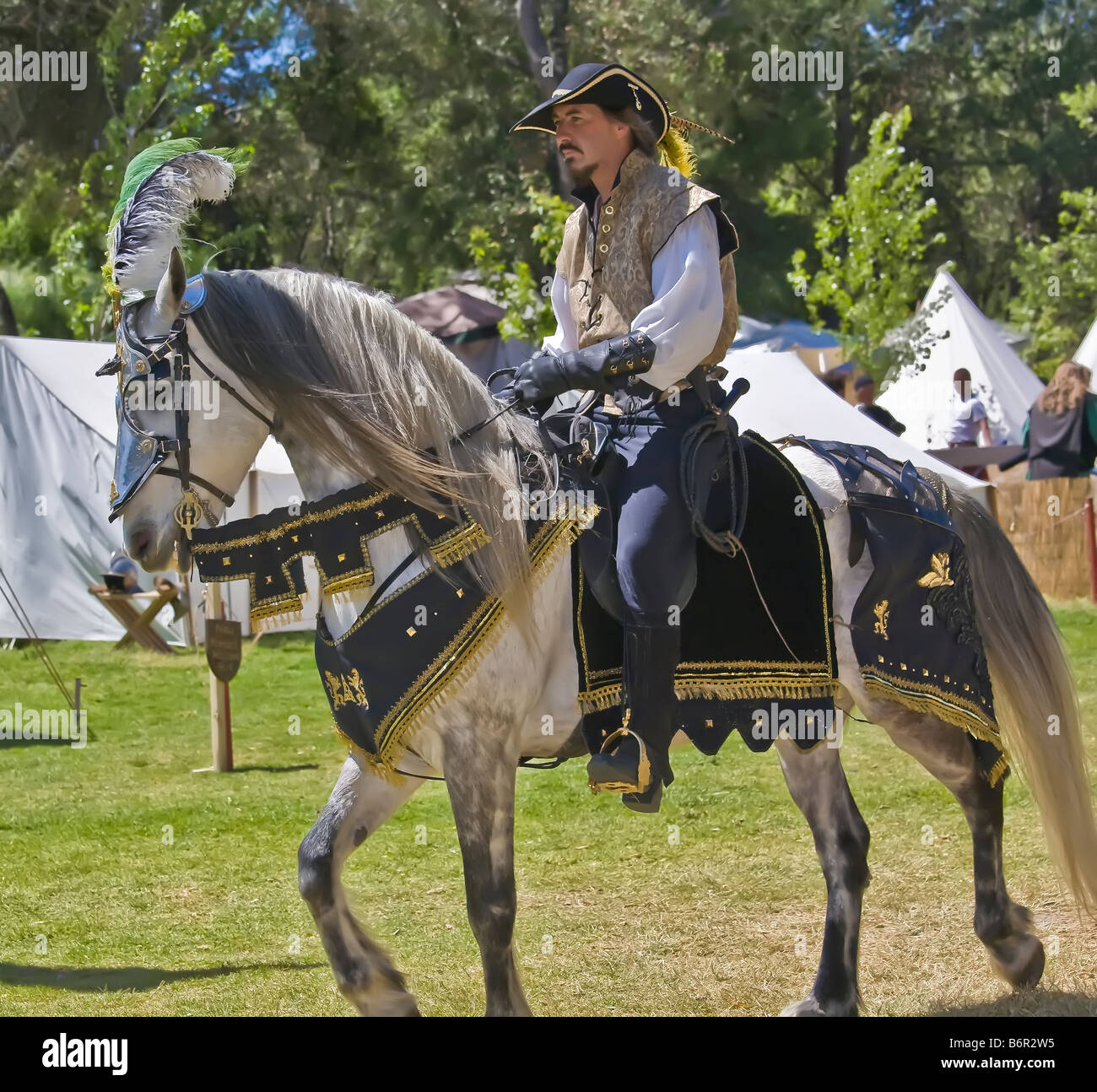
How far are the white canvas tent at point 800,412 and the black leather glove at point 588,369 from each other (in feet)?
26.3

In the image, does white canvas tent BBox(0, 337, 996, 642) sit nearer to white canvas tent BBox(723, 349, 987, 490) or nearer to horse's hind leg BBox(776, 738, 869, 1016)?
Result: white canvas tent BBox(723, 349, 987, 490)

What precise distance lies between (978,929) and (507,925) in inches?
65.6

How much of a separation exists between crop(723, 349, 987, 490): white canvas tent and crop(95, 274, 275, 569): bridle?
27.7ft

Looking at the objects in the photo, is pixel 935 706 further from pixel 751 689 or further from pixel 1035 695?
pixel 751 689

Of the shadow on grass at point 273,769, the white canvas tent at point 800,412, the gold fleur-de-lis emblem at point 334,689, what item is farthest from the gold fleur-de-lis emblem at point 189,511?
the white canvas tent at point 800,412

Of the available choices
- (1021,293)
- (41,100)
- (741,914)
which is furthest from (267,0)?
(741,914)

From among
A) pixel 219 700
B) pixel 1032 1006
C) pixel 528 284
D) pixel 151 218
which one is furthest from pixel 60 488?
pixel 1032 1006

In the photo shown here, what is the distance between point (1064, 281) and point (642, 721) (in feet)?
89.9

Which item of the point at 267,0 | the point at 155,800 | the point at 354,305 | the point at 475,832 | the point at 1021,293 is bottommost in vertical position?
the point at 155,800

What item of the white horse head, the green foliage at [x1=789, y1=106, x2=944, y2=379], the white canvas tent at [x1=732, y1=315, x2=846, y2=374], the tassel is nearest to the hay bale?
the green foliage at [x1=789, y1=106, x2=944, y2=379]

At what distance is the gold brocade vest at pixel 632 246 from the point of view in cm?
416

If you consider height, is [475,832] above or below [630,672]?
below
